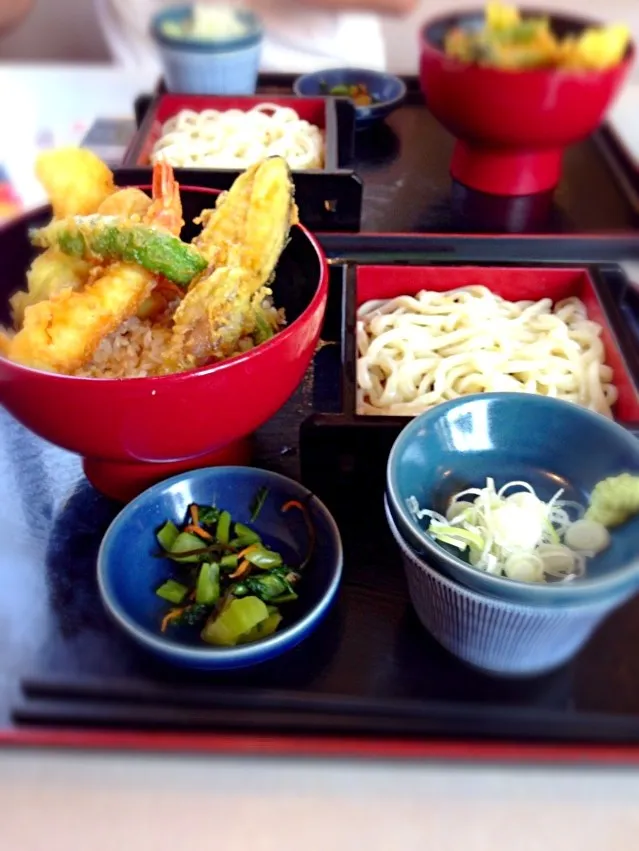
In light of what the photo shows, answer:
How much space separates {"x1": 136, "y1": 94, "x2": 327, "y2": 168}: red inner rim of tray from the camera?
1232 mm

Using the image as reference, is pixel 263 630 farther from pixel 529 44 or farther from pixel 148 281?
pixel 529 44

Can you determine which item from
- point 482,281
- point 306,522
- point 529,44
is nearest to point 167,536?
point 306,522

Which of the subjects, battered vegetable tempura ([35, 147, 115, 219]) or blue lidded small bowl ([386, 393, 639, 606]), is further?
battered vegetable tempura ([35, 147, 115, 219])

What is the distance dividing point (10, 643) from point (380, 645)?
30 centimetres

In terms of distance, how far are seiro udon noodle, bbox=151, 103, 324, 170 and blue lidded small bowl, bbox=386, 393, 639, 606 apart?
2.13 feet

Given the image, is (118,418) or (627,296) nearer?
(118,418)

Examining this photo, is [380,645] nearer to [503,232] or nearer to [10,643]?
[10,643]

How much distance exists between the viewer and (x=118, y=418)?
0.58 meters

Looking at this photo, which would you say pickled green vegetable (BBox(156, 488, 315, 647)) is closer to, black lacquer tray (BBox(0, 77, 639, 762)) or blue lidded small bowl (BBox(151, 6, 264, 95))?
→ black lacquer tray (BBox(0, 77, 639, 762))

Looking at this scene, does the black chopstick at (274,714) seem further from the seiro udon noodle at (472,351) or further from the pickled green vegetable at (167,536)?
the seiro udon noodle at (472,351)

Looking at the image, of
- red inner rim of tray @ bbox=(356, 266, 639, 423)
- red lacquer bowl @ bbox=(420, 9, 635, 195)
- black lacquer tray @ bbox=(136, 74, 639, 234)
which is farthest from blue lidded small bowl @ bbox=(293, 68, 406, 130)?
red inner rim of tray @ bbox=(356, 266, 639, 423)

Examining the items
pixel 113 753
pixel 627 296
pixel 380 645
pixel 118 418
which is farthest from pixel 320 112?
pixel 113 753

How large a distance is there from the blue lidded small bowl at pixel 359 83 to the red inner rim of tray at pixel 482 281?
554mm

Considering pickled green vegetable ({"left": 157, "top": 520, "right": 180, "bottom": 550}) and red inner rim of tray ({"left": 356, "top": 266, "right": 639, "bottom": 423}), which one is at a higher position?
red inner rim of tray ({"left": 356, "top": 266, "right": 639, "bottom": 423})
